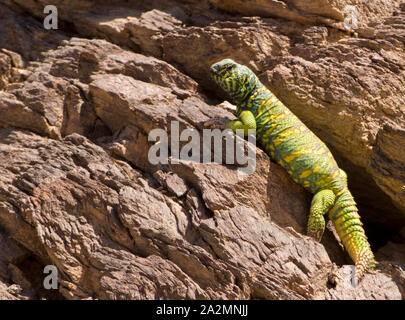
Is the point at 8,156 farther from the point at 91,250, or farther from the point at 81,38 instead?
the point at 81,38

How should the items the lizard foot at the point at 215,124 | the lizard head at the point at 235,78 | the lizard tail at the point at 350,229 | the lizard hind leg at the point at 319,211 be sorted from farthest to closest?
the lizard head at the point at 235,78 → the lizard foot at the point at 215,124 → the lizard hind leg at the point at 319,211 → the lizard tail at the point at 350,229

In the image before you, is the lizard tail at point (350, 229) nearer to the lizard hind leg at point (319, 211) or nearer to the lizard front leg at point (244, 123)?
the lizard hind leg at point (319, 211)

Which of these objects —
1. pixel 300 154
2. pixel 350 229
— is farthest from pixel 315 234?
pixel 300 154

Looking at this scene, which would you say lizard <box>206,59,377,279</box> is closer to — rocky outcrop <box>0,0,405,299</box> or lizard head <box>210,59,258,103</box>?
lizard head <box>210,59,258,103</box>

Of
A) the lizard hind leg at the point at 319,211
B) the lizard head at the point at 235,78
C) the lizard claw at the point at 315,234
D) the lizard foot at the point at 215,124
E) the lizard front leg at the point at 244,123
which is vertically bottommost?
the lizard claw at the point at 315,234

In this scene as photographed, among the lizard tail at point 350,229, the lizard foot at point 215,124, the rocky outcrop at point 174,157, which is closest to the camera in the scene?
the rocky outcrop at point 174,157

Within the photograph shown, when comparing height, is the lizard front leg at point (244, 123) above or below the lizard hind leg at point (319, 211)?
above

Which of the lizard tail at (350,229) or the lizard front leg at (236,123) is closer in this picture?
the lizard tail at (350,229)

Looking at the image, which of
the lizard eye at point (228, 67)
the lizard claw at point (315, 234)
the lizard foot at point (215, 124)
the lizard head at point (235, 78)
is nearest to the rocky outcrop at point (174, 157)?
the lizard foot at point (215, 124)
